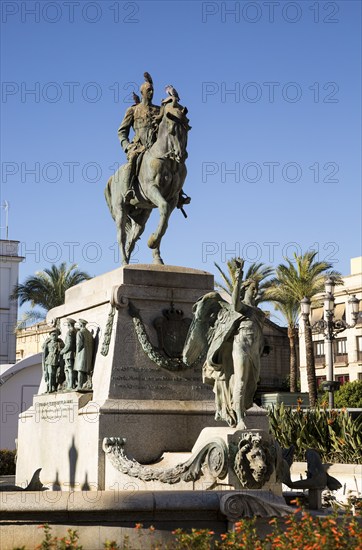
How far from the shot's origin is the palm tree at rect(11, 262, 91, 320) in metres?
44.6

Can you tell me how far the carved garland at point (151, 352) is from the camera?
13086mm

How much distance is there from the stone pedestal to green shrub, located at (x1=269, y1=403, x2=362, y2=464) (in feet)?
19.9

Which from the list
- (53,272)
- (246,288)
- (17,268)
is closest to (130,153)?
(246,288)

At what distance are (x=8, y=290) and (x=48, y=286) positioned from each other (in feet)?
51.3

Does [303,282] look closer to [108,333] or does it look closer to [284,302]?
[284,302]

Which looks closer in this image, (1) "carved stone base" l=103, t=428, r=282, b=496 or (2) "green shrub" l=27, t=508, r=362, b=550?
(2) "green shrub" l=27, t=508, r=362, b=550

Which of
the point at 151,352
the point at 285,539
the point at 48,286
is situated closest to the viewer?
the point at 285,539

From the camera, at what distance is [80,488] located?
12945 millimetres

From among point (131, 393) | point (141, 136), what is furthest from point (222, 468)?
point (141, 136)

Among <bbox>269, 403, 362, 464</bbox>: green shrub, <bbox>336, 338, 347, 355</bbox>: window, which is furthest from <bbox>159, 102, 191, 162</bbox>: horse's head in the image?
<bbox>336, 338, 347, 355</bbox>: window

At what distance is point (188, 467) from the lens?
1125cm

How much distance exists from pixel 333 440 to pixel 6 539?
11.3 meters

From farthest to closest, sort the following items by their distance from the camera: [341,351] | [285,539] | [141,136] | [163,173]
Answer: [341,351], [141,136], [163,173], [285,539]

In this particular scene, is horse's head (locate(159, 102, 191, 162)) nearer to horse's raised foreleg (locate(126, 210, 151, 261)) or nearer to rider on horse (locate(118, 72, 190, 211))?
rider on horse (locate(118, 72, 190, 211))
